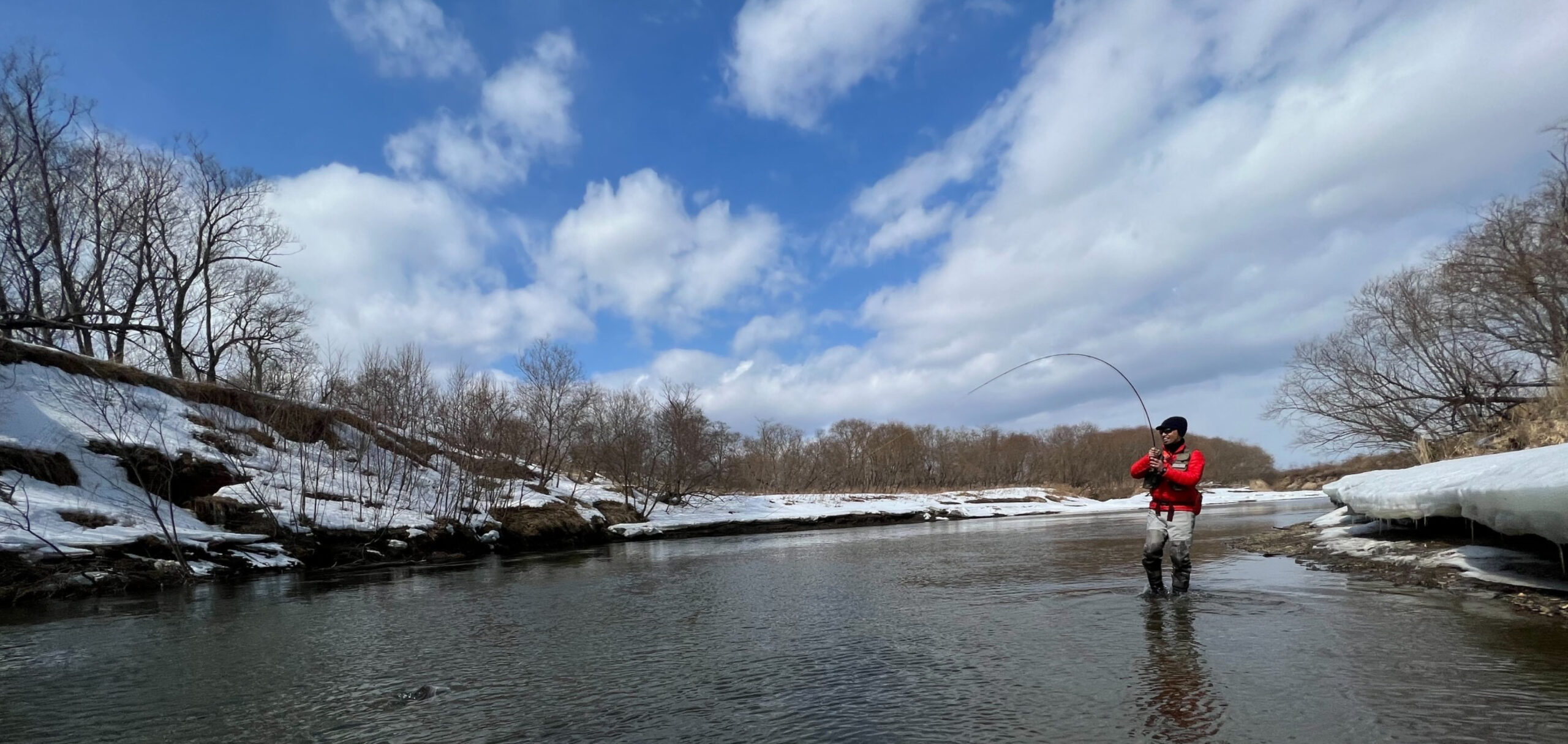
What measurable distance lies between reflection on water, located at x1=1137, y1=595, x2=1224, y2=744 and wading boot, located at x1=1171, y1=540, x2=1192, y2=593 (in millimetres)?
1459

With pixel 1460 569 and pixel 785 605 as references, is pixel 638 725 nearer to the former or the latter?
pixel 785 605

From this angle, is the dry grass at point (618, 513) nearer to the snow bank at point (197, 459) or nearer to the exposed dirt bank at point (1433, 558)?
the snow bank at point (197, 459)

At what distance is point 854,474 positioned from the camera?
104 meters

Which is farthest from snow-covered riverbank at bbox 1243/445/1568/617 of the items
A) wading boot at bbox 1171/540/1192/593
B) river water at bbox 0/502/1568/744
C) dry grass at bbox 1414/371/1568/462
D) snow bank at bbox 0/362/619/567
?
snow bank at bbox 0/362/619/567

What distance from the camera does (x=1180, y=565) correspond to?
9141 millimetres

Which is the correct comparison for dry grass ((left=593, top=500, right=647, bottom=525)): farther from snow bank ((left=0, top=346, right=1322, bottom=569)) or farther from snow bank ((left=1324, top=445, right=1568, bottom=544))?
snow bank ((left=1324, top=445, right=1568, bottom=544))

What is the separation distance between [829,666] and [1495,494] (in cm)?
684

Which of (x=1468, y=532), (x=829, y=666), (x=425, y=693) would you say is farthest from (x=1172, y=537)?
A: (x=425, y=693)

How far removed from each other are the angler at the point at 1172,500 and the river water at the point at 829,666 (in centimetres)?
40

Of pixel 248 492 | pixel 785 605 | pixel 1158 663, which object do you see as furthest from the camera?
pixel 248 492

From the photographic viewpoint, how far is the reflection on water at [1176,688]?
14.5ft

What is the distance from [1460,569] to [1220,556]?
4807 millimetres

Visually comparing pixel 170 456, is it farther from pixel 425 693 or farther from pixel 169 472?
pixel 425 693

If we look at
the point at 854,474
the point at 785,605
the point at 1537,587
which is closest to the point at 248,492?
the point at 785,605
